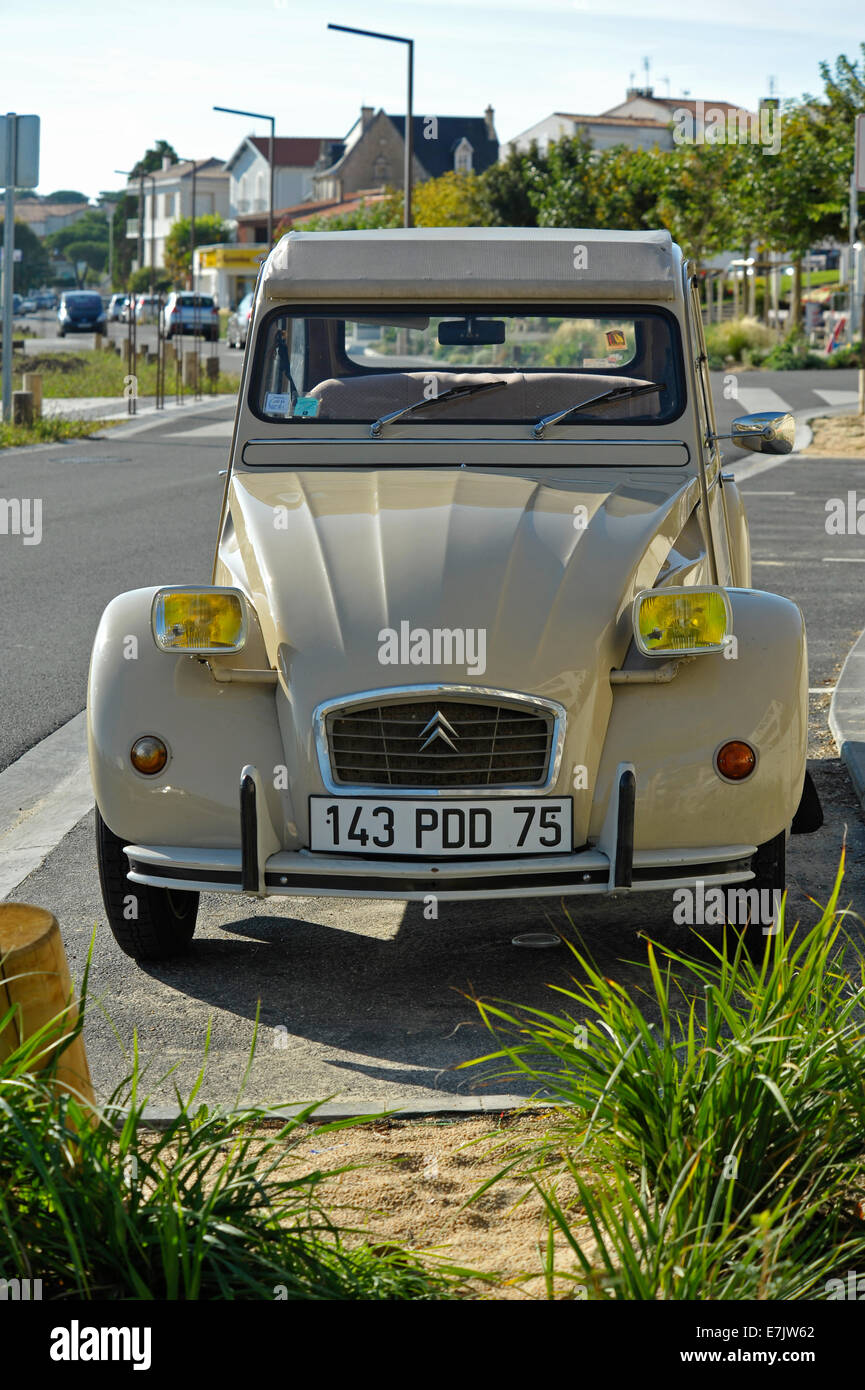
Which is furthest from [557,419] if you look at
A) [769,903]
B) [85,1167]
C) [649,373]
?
[85,1167]

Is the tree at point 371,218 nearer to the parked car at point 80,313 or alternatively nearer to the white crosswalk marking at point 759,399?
the parked car at point 80,313

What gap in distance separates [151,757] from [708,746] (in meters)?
1.49

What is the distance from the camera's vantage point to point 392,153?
111 meters

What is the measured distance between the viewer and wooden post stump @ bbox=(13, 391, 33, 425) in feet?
77.7

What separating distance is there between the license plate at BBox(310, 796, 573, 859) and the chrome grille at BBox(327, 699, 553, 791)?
6 cm

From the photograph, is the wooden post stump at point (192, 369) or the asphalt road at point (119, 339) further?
the asphalt road at point (119, 339)

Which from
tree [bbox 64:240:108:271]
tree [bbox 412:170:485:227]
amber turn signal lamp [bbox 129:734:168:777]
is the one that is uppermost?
tree [bbox 64:240:108:271]

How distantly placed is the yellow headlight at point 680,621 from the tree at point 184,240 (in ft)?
317

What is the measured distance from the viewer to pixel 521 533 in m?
4.47

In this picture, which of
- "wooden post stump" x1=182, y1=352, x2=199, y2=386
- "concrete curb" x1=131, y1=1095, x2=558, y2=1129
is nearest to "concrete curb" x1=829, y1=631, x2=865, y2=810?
"concrete curb" x1=131, y1=1095, x2=558, y2=1129

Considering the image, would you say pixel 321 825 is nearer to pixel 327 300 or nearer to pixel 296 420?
pixel 296 420

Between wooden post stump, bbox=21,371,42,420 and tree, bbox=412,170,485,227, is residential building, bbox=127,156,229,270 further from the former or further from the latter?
wooden post stump, bbox=21,371,42,420

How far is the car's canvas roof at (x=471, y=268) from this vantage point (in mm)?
5484

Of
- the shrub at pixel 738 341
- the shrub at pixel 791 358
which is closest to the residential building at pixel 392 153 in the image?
the shrub at pixel 738 341
